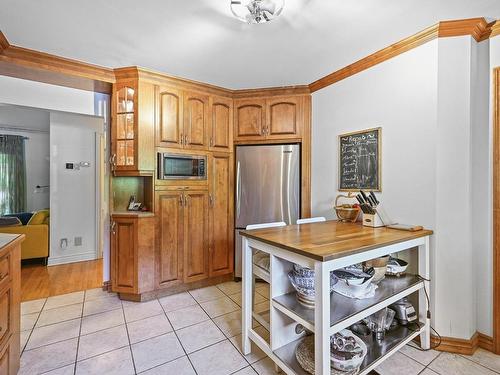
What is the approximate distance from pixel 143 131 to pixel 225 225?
132cm

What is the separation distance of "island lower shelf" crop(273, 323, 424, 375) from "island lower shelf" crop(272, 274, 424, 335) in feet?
0.89

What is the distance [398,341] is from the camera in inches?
61.4

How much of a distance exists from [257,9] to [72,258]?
4.18 meters

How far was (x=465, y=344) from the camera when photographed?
170 cm

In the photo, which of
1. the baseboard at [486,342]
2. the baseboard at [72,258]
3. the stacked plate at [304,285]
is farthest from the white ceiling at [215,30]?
the baseboard at [72,258]

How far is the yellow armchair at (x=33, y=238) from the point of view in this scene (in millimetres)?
3475

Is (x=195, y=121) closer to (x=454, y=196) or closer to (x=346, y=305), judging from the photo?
(x=346, y=305)

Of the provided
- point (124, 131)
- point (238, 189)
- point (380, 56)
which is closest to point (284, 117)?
point (238, 189)

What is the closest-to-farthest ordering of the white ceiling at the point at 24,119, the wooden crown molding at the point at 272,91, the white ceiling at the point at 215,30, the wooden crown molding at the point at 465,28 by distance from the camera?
the white ceiling at the point at 215,30
the wooden crown molding at the point at 465,28
the wooden crown molding at the point at 272,91
the white ceiling at the point at 24,119

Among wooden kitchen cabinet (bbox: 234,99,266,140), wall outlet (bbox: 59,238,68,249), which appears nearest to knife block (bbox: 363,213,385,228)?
wooden kitchen cabinet (bbox: 234,99,266,140)

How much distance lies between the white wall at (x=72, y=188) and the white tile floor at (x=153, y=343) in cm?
148

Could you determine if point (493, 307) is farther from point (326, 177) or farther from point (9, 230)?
point (9, 230)

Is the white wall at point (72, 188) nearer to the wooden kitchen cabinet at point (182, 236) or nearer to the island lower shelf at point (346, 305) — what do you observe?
the wooden kitchen cabinet at point (182, 236)

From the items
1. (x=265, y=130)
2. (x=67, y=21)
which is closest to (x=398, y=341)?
(x=265, y=130)
